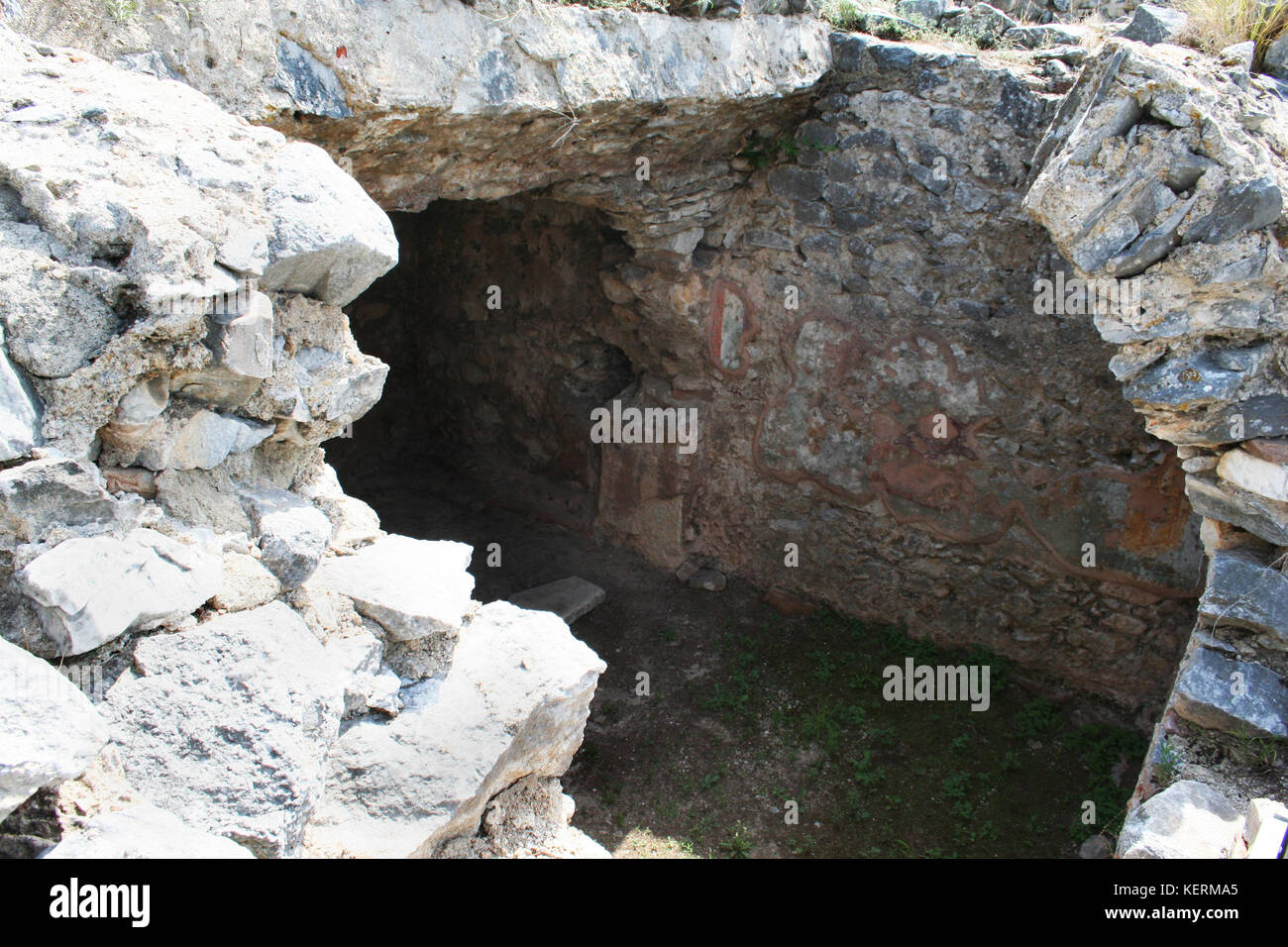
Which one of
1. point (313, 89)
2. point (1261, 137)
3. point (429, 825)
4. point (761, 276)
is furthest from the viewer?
point (761, 276)

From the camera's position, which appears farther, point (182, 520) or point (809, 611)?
point (809, 611)

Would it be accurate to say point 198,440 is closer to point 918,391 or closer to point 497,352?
point 918,391

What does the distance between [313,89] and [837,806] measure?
3.52m

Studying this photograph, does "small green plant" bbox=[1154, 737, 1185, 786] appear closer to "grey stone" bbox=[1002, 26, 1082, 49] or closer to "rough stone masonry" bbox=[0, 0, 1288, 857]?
"rough stone masonry" bbox=[0, 0, 1288, 857]

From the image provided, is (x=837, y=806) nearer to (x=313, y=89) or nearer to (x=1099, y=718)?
(x=1099, y=718)

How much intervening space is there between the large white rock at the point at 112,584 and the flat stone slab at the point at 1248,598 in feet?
9.22

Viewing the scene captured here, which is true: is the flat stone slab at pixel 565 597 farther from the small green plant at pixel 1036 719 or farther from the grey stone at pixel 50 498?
the grey stone at pixel 50 498

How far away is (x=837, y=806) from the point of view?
4.34 m

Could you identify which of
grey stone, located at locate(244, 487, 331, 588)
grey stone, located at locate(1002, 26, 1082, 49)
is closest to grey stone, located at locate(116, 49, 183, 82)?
grey stone, located at locate(244, 487, 331, 588)

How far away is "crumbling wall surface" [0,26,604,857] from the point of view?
72.1 inches

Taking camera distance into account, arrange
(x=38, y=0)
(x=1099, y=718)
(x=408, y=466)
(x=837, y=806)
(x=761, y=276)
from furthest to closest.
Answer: (x=408, y=466) < (x=761, y=276) < (x=1099, y=718) < (x=837, y=806) < (x=38, y=0)

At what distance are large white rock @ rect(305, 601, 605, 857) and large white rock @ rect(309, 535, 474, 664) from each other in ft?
0.45

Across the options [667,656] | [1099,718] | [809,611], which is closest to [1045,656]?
[1099,718]

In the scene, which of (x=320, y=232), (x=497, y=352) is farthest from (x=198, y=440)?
(x=497, y=352)
